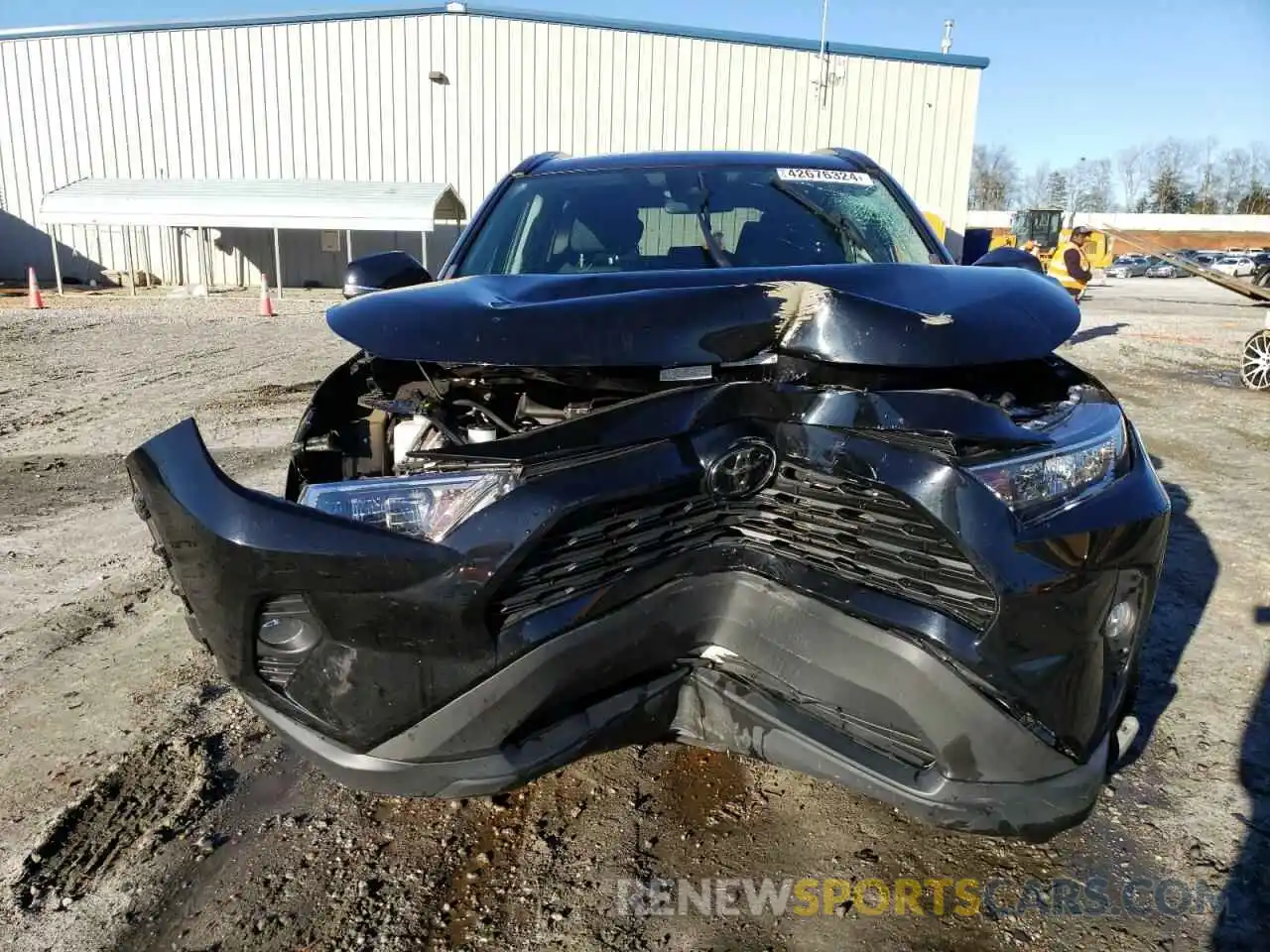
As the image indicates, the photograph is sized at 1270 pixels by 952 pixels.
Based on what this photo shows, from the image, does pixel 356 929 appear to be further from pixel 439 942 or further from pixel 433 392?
pixel 433 392

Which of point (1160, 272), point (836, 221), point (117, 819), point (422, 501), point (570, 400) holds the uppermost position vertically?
point (836, 221)

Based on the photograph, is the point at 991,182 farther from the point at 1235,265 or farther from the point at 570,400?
the point at 570,400

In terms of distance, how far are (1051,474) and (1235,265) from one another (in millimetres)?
52894

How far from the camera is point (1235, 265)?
44031mm

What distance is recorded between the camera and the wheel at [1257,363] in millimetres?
9742

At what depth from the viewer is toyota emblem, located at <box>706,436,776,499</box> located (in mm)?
1752

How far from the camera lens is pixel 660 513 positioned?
176 centimetres

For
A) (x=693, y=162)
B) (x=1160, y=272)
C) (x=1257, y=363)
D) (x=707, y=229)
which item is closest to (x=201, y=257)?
(x=1257, y=363)

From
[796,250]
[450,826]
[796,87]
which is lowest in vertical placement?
[450,826]

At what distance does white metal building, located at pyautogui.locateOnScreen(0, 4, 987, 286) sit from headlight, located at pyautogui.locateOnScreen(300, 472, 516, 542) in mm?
25368

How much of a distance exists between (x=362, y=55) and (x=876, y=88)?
50.4 ft

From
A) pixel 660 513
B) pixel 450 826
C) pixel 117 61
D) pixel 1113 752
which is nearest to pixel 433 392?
pixel 660 513

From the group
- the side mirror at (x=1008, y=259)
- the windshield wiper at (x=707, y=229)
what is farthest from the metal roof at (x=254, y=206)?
the side mirror at (x=1008, y=259)

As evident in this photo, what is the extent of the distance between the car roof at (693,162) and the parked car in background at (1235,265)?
46.9 meters
